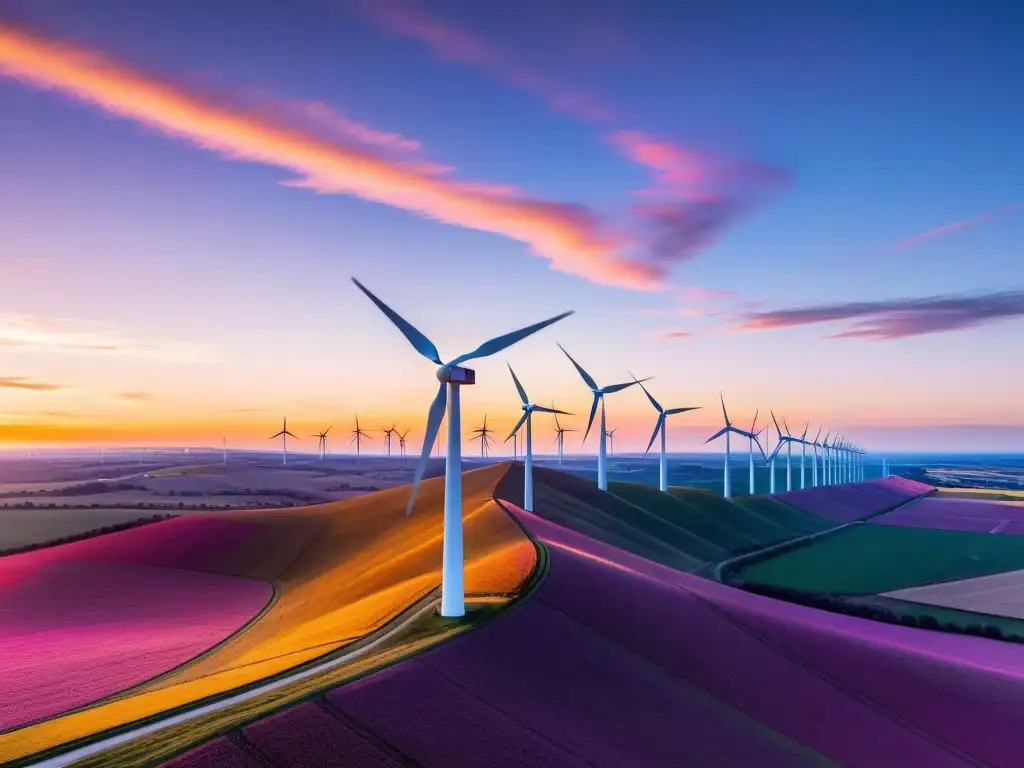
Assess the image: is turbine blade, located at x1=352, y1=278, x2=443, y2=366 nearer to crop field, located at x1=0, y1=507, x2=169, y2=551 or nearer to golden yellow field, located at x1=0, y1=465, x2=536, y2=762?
golden yellow field, located at x1=0, y1=465, x2=536, y2=762

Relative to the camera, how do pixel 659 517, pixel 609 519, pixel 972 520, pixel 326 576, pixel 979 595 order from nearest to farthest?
pixel 326 576
pixel 979 595
pixel 609 519
pixel 659 517
pixel 972 520

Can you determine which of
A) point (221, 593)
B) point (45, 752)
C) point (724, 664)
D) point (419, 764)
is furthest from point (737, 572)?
point (45, 752)

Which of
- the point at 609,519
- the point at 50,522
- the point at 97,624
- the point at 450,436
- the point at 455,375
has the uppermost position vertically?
the point at 455,375

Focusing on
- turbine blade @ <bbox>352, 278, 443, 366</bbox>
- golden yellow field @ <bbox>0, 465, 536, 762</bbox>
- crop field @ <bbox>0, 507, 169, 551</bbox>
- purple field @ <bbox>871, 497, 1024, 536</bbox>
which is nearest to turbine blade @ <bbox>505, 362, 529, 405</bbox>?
Answer: golden yellow field @ <bbox>0, 465, 536, 762</bbox>

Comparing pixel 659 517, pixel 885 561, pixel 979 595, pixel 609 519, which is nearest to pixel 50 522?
pixel 609 519

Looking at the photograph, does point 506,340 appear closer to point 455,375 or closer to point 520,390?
point 455,375

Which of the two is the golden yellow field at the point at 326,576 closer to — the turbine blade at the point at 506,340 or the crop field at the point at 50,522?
the turbine blade at the point at 506,340
